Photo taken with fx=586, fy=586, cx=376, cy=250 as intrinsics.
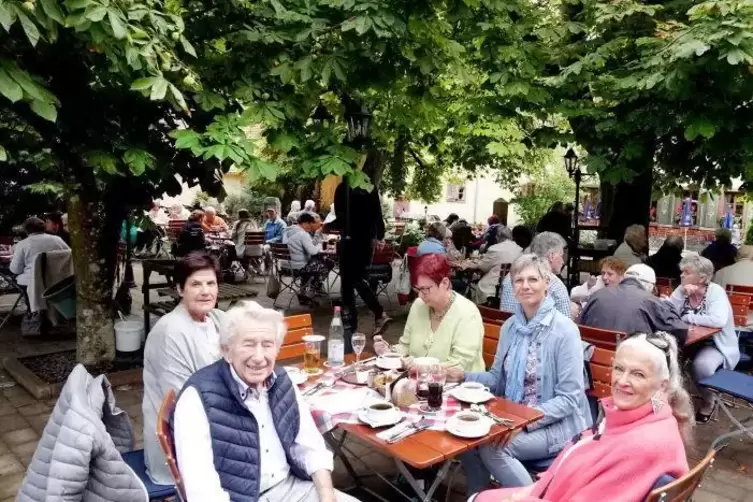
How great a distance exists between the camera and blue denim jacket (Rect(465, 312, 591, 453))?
2.82 metres

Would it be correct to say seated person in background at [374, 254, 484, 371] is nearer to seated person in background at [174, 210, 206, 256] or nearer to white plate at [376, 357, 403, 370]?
white plate at [376, 357, 403, 370]

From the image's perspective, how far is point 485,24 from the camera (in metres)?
5.79

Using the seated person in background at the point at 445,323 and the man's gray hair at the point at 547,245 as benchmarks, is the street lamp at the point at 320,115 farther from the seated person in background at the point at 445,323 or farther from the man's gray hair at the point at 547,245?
the man's gray hair at the point at 547,245

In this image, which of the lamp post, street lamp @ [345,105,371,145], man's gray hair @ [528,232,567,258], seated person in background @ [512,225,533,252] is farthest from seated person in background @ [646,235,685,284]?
street lamp @ [345,105,371,145]

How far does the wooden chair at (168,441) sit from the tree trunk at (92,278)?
332 cm

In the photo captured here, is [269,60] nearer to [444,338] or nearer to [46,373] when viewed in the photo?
[444,338]

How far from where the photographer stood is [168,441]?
81.7 inches

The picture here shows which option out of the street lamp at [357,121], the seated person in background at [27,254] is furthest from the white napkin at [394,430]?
the seated person in background at [27,254]

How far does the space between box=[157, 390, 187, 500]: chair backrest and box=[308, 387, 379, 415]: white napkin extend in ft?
2.30

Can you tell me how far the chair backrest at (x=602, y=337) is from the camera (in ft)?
12.2

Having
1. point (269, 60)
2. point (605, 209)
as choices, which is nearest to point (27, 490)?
point (269, 60)

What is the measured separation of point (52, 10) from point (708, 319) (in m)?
4.87

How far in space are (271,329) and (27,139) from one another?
3.57 metres

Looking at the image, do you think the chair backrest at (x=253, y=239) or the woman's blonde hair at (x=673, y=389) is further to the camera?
the chair backrest at (x=253, y=239)
